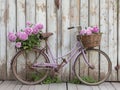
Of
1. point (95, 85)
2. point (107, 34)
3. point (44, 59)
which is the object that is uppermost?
point (107, 34)

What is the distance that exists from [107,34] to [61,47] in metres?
0.94

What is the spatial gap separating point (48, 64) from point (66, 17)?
1.00m

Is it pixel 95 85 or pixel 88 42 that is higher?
pixel 88 42

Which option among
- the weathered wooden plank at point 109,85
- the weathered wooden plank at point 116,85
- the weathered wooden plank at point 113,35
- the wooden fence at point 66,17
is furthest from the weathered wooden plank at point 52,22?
the weathered wooden plank at point 116,85

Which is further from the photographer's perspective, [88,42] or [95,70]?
[95,70]

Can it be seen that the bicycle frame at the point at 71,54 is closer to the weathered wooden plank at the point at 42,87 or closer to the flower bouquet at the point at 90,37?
the flower bouquet at the point at 90,37

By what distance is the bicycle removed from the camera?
24.6 feet

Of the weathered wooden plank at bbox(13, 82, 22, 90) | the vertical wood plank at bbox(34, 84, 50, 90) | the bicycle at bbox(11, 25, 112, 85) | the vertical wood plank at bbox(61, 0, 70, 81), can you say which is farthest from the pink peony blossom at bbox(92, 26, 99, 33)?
the weathered wooden plank at bbox(13, 82, 22, 90)

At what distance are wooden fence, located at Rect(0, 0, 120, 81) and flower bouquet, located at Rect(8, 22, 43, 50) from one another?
0.99 feet

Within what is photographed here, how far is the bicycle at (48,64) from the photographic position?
24.6 feet

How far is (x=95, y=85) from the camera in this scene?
7.47 metres

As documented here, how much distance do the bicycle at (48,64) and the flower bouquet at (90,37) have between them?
0.17 metres

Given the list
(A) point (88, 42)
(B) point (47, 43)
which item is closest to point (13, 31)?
(B) point (47, 43)

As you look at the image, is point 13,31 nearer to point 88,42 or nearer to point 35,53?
point 35,53
